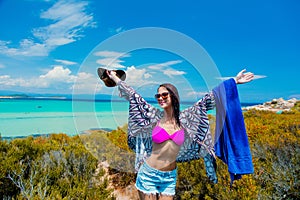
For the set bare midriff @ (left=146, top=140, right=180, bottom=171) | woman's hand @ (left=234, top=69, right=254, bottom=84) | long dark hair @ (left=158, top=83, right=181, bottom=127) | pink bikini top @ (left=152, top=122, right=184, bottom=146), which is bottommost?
bare midriff @ (left=146, top=140, right=180, bottom=171)

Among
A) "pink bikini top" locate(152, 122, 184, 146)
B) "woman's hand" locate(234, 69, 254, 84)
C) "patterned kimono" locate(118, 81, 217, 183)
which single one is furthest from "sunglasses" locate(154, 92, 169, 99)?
"woman's hand" locate(234, 69, 254, 84)

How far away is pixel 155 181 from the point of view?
2246 mm

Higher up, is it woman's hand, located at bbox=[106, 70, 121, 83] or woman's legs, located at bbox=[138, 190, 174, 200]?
woman's hand, located at bbox=[106, 70, 121, 83]

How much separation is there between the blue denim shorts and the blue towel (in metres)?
0.55

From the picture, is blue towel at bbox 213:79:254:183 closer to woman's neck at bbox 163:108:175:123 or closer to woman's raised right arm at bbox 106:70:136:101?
woman's neck at bbox 163:108:175:123

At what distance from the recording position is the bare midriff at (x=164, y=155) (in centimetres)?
225

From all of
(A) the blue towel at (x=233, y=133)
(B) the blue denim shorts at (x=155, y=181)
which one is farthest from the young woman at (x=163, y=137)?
(A) the blue towel at (x=233, y=133)

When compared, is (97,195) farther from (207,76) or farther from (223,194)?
(207,76)

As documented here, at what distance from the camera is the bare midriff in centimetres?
225

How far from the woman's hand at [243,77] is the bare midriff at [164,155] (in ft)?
2.56

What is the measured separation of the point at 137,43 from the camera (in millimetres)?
1826

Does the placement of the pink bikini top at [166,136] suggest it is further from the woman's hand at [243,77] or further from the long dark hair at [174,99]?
the woman's hand at [243,77]

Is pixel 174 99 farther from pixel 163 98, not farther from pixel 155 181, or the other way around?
pixel 155 181

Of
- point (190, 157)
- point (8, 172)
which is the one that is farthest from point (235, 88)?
point (8, 172)
